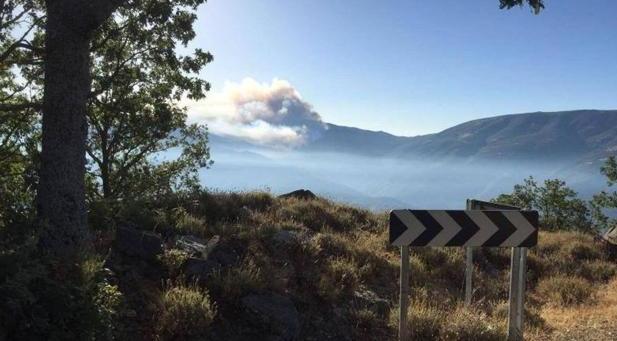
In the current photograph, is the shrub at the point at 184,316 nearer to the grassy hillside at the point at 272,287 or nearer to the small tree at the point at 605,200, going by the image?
the grassy hillside at the point at 272,287

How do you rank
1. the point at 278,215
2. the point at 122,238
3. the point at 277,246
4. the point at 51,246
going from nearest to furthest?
the point at 51,246, the point at 122,238, the point at 277,246, the point at 278,215

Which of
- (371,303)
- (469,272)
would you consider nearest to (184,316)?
(371,303)

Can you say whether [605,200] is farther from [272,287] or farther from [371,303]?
[272,287]

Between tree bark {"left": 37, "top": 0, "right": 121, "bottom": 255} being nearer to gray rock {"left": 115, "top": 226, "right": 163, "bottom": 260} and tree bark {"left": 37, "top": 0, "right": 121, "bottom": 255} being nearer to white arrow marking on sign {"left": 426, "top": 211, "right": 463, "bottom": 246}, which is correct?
gray rock {"left": 115, "top": 226, "right": 163, "bottom": 260}

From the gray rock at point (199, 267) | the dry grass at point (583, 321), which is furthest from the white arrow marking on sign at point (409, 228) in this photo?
the gray rock at point (199, 267)

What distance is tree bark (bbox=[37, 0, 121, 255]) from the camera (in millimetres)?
6133

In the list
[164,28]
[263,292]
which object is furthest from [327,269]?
[164,28]

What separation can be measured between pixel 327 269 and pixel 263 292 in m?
1.90

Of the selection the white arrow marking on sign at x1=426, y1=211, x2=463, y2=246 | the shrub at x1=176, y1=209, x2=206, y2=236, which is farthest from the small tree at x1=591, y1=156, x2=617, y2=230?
the white arrow marking on sign at x1=426, y1=211, x2=463, y2=246

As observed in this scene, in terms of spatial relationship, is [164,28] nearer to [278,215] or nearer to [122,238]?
[278,215]

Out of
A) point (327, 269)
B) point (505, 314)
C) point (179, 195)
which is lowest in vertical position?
point (505, 314)

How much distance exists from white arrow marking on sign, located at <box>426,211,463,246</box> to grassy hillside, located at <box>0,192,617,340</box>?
1119 millimetres

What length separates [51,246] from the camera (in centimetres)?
614

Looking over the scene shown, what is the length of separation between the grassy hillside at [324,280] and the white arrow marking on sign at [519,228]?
1.20m
